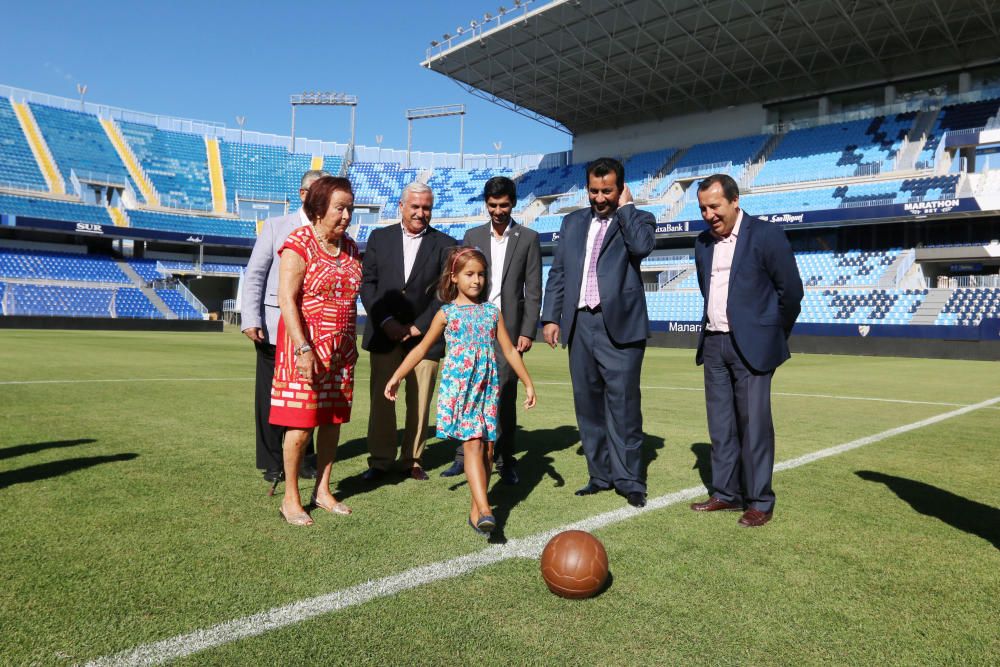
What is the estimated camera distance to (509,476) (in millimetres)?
4973

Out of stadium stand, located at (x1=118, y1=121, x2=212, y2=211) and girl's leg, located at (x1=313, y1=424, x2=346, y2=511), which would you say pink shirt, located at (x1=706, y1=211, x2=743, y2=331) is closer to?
girl's leg, located at (x1=313, y1=424, x2=346, y2=511)

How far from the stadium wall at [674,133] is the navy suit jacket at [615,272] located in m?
39.4

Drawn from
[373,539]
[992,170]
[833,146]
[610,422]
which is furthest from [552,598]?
[833,146]

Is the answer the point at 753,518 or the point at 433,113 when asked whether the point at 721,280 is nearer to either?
the point at 753,518

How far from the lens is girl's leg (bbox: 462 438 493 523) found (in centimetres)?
352

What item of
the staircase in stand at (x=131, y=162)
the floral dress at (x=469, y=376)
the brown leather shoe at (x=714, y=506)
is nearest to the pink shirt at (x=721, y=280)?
the brown leather shoe at (x=714, y=506)

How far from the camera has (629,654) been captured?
93.1 inches

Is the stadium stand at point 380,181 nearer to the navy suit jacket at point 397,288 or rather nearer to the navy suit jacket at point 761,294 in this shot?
the navy suit jacket at point 397,288

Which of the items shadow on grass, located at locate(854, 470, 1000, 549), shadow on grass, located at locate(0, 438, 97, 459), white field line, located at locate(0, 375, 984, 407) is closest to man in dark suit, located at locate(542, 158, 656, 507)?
shadow on grass, located at locate(854, 470, 1000, 549)

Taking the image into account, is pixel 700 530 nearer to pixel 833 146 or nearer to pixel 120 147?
pixel 833 146

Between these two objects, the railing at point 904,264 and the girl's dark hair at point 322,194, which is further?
the railing at point 904,264

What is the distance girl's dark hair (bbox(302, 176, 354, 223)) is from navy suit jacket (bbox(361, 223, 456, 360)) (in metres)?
1.09

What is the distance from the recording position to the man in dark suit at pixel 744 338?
4.18m

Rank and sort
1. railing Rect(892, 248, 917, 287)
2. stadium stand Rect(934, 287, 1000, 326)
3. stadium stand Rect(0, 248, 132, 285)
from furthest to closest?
stadium stand Rect(0, 248, 132, 285)
railing Rect(892, 248, 917, 287)
stadium stand Rect(934, 287, 1000, 326)
